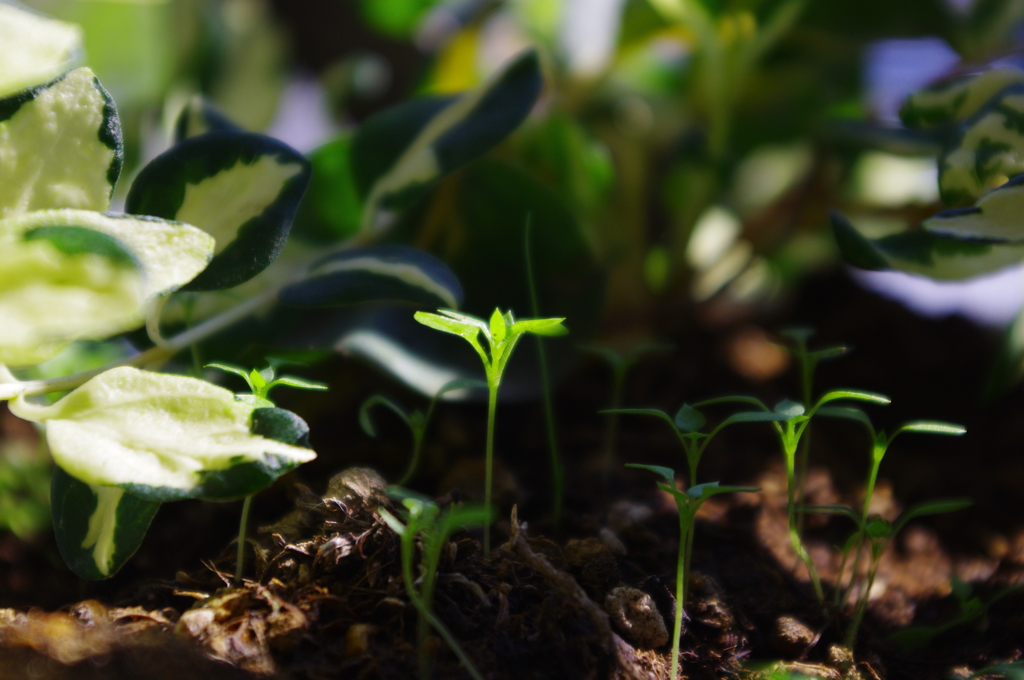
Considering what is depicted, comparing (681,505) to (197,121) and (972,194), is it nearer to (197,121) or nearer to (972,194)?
(972,194)

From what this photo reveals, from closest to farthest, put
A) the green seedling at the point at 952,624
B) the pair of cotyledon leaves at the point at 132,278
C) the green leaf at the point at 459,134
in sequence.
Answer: the pair of cotyledon leaves at the point at 132,278, the green seedling at the point at 952,624, the green leaf at the point at 459,134

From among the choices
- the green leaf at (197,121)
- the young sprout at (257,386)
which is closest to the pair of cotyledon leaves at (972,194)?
the young sprout at (257,386)

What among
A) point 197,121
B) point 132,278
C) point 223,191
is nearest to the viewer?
point 132,278

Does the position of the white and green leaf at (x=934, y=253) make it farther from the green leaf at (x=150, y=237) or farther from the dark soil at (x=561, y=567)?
the green leaf at (x=150, y=237)

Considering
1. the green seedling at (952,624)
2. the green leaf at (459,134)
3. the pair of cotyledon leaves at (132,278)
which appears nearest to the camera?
the pair of cotyledon leaves at (132,278)

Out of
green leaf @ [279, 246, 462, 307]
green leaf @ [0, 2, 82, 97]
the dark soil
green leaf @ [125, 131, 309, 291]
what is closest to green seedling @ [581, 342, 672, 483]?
the dark soil

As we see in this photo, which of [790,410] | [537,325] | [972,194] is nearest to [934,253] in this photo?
[972,194]

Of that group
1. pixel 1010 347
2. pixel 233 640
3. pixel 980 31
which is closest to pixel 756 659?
pixel 233 640
